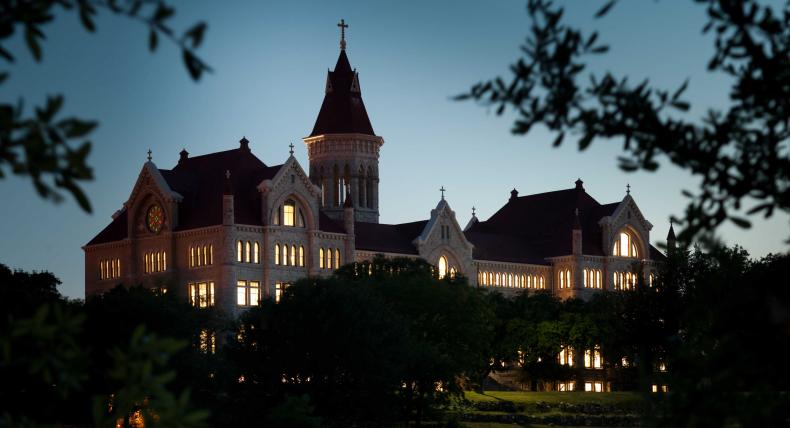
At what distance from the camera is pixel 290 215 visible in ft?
396

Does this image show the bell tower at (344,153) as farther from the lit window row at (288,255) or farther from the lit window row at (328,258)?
the lit window row at (288,255)

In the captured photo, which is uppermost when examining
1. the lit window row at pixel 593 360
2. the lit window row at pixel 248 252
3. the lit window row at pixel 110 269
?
the lit window row at pixel 248 252

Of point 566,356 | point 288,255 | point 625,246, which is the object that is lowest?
point 566,356

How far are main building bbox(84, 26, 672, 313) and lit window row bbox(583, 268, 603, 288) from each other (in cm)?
14

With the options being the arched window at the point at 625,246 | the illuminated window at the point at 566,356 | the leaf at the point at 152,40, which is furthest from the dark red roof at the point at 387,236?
the leaf at the point at 152,40

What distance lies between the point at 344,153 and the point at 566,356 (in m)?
31.8

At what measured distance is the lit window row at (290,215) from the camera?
120 meters

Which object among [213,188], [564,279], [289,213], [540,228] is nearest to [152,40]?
[289,213]

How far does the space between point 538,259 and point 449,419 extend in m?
75.2

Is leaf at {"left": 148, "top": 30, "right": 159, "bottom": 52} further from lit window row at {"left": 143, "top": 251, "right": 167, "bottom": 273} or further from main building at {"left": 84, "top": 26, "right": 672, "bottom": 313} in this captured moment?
lit window row at {"left": 143, "top": 251, "right": 167, "bottom": 273}

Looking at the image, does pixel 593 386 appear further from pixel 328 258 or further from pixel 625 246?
pixel 328 258

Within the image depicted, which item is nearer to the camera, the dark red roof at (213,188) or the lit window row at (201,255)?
the lit window row at (201,255)

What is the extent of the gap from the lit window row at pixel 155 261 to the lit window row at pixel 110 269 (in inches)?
137

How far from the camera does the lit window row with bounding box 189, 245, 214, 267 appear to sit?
4633 inches
